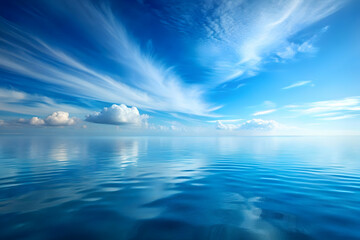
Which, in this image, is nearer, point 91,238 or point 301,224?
point 91,238

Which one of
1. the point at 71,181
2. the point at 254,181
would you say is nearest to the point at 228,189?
the point at 254,181

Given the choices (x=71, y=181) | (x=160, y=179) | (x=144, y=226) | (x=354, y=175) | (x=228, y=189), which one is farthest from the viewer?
(x=354, y=175)

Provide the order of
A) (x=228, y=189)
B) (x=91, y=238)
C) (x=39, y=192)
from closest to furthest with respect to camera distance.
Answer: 1. (x=91, y=238)
2. (x=39, y=192)
3. (x=228, y=189)

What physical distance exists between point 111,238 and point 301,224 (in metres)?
6.90

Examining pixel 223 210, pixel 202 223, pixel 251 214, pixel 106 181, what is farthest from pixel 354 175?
pixel 106 181

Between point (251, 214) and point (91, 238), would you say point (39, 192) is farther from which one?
point (251, 214)

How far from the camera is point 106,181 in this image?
11406mm

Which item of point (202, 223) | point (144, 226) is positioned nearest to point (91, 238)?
point (144, 226)

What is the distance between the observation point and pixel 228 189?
9.87 metres

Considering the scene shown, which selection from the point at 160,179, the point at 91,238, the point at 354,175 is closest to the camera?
the point at 91,238

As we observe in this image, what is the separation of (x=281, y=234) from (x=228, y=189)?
4766 millimetres

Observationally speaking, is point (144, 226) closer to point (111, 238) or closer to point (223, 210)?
point (111, 238)

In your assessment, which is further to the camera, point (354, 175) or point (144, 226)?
point (354, 175)

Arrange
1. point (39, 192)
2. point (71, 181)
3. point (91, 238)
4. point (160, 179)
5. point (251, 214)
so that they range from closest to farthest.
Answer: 1. point (91, 238)
2. point (251, 214)
3. point (39, 192)
4. point (71, 181)
5. point (160, 179)
